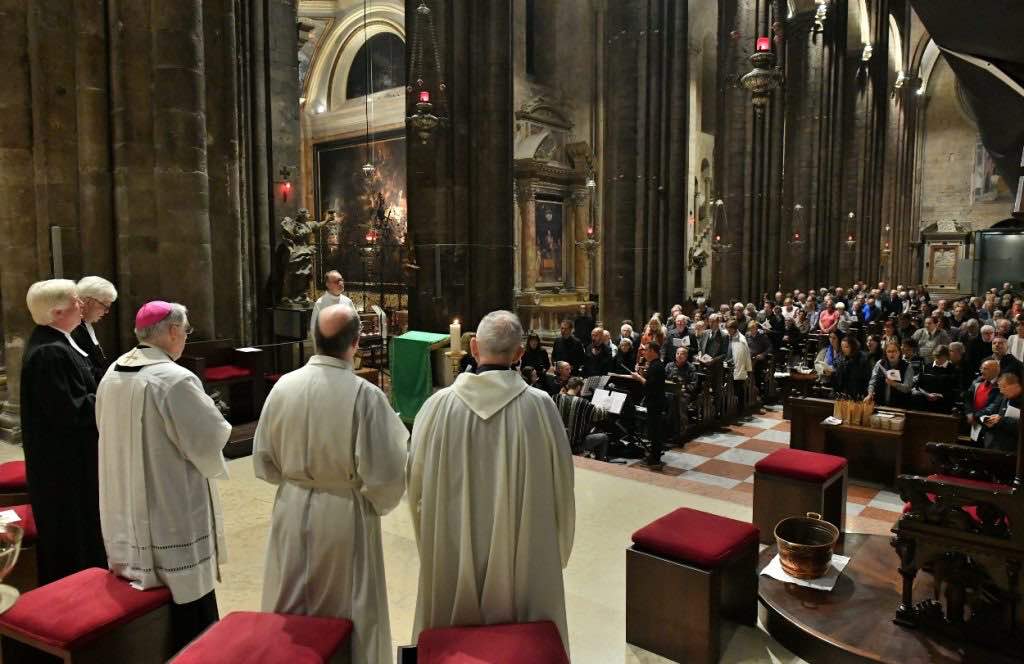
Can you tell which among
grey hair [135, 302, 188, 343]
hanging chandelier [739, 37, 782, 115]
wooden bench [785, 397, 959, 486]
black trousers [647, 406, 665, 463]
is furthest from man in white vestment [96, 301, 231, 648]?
hanging chandelier [739, 37, 782, 115]

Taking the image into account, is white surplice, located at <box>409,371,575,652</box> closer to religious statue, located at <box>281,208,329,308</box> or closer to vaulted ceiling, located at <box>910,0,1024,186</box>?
vaulted ceiling, located at <box>910,0,1024,186</box>

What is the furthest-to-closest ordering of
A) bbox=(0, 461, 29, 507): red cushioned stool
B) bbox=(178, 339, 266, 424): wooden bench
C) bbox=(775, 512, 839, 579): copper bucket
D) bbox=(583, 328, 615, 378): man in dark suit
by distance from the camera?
bbox=(583, 328, 615, 378): man in dark suit, bbox=(178, 339, 266, 424): wooden bench, bbox=(0, 461, 29, 507): red cushioned stool, bbox=(775, 512, 839, 579): copper bucket

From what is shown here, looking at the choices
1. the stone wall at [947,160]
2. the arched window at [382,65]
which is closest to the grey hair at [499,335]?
the arched window at [382,65]

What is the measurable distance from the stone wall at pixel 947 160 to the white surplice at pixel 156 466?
143ft

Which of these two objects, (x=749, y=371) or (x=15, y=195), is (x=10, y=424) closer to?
(x=15, y=195)

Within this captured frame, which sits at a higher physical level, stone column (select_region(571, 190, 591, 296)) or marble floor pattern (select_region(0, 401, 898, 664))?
stone column (select_region(571, 190, 591, 296))

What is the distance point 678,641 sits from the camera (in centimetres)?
363

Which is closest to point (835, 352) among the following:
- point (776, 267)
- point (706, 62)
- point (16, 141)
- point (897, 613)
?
point (897, 613)

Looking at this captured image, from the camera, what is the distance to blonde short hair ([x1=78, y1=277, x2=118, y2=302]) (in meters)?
4.02

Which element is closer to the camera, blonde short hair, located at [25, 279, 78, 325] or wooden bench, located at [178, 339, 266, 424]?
blonde short hair, located at [25, 279, 78, 325]

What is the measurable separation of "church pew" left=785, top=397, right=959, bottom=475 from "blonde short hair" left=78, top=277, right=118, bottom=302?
673 cm

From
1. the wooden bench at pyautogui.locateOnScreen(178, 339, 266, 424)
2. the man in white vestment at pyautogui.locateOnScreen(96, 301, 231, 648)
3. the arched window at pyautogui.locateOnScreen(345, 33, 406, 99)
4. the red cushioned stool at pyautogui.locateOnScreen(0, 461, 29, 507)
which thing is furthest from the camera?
the arched window at pyautogui.locateOnScreen(345, 33, 406, 99)

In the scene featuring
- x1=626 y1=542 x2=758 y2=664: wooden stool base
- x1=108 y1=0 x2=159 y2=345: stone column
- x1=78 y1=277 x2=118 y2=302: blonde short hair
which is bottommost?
x1=626 y1=542 x2=758 y2=664: wooden stool base

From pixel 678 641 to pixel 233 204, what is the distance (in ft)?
23.8
